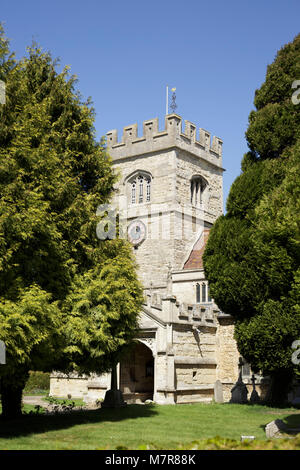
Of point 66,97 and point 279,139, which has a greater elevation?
point 66,97

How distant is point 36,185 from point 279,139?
8.02 metres

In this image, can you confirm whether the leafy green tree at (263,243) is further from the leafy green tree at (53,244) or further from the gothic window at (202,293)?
the gothic window at (202,293)

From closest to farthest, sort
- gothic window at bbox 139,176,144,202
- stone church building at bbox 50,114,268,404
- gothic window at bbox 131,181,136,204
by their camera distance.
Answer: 1. stone church building at bbox 50,114,268,404
2. gothic window at bbox 139,176,144,202
3. gothic window at bbox 131,181,136,204

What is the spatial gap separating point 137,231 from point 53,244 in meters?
22.8

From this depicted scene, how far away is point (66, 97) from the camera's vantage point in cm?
1652

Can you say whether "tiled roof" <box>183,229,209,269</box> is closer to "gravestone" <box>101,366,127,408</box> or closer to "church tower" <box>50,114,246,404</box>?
"church tower" <box>50,114,246,404</box>

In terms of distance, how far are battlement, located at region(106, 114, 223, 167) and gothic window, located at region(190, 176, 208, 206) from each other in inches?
69.6

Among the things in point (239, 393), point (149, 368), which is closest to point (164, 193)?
point (149, 368)

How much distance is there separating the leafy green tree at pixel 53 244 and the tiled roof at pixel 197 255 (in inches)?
653

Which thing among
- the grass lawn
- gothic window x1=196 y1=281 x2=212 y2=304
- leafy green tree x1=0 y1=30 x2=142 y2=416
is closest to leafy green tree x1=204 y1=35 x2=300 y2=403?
the grass lawn

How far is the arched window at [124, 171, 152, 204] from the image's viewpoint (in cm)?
3644

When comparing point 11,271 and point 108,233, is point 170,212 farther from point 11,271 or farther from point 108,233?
point 11,271
